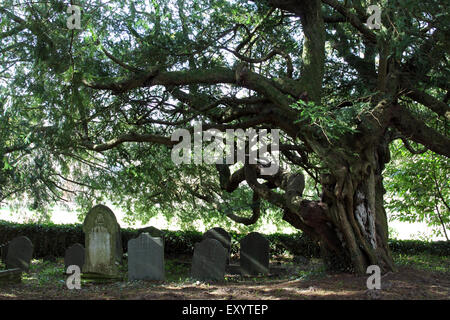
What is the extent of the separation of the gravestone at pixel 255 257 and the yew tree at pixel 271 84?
151 cm

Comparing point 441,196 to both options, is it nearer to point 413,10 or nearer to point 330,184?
point 330,184

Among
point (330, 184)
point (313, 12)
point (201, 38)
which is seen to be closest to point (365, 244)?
point (330, 184)

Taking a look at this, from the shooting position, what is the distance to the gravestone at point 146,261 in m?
9.69

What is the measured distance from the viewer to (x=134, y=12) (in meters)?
9.02

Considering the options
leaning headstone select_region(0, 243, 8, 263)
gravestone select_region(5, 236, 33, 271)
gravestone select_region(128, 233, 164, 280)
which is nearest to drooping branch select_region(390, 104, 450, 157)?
gravestone select_region(128, 233, 164, 280)

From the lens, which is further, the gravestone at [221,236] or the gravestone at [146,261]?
the gravestone at [221,236]

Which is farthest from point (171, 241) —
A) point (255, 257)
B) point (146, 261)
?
point (146, 261)

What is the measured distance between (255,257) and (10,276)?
5697 mm

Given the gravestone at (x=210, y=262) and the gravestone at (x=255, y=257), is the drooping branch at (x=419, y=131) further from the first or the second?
the gravestone at (x=255, y=257)

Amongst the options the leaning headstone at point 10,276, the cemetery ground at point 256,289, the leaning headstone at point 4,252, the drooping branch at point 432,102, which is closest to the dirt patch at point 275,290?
the cemetery ground at point 256,289

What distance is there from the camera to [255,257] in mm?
11398

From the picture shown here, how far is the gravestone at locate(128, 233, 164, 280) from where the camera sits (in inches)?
381

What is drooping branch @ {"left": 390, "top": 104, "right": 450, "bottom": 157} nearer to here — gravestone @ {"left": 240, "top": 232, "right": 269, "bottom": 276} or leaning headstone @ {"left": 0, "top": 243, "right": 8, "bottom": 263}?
gravestone @ {"left": 240, "top": 232, "right": 269, "bottom": 276}

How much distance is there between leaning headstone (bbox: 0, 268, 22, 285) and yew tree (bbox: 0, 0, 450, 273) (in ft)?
7.11
